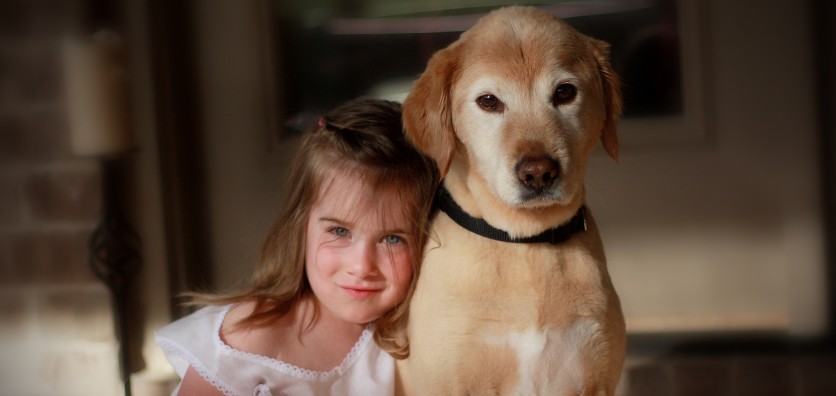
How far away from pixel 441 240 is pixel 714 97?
3.00 feet

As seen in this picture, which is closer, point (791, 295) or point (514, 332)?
point (514, 332)

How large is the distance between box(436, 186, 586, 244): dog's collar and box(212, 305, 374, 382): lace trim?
0.25m

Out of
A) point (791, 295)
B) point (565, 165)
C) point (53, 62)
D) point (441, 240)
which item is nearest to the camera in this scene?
point (565, 165)

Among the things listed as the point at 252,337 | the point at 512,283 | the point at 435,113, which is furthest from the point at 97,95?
the point at 512,283

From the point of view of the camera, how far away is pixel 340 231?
109cm

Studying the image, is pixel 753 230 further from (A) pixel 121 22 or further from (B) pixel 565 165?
(A) pixel 121 22

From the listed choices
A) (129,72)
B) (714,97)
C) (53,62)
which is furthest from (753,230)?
(53,62)

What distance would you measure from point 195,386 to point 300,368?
0.14 meters

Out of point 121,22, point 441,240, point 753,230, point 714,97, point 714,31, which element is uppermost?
point 121,22

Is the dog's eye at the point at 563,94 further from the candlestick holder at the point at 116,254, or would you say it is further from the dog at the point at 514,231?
the candlestick holder at the point at 116,254

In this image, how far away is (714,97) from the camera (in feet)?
5.53

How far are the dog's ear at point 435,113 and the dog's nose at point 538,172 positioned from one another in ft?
0.35

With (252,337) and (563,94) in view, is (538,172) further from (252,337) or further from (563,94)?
(252,337)

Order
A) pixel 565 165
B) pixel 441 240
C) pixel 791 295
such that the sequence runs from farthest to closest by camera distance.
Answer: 1. pixel 791 295
2. pixel 441 240
3. pixel 565 165
